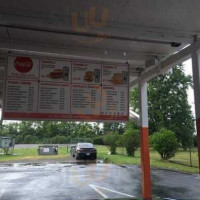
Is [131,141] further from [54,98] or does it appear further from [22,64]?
[22,64]

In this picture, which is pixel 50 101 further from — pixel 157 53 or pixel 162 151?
pixel 162 151

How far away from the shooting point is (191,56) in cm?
600

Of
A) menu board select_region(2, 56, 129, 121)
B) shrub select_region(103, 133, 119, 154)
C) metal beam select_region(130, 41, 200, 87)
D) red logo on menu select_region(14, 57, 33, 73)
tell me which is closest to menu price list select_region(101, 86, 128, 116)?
menu board select_region(2, 56, 129, 121)

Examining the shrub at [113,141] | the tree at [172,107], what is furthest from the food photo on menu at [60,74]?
the tree at [172,107]

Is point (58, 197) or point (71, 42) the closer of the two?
point (71, 42)

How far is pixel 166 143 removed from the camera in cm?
2167

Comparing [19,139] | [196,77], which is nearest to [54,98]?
[196,77]

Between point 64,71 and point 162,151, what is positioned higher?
point 64,71

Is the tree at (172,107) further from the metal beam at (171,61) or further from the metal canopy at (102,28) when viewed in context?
the metal canopy at (102,28)

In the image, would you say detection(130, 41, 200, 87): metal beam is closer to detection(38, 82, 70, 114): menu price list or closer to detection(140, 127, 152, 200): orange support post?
detection(140, 127, 152, 200): orange support post

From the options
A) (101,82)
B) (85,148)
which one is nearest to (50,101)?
(101,82)

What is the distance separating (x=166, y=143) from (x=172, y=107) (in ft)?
60.9

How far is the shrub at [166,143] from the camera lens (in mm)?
21602

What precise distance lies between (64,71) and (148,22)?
213 cm
